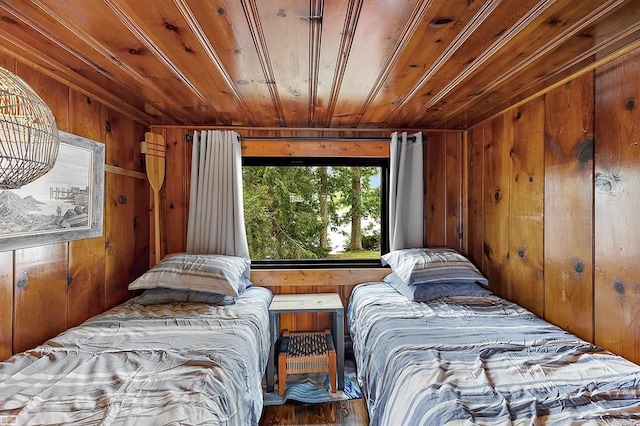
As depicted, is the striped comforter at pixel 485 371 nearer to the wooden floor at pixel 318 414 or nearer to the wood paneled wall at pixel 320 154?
the wooden floor at pixel 318 414

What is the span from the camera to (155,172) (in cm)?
259

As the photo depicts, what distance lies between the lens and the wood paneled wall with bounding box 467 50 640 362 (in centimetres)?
140

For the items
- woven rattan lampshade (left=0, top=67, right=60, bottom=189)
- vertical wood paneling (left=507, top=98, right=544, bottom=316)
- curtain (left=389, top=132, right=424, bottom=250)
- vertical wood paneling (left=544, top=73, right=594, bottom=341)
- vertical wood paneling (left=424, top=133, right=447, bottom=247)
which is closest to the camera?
woven rattan lampshade (left=0, top=67, right=60, bottom=189)

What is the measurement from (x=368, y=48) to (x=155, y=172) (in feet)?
6.72

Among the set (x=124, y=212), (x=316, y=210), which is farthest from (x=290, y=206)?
(x=124, y=212)

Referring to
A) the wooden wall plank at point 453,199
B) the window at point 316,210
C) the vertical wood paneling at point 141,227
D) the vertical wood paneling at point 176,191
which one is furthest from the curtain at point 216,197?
the wooden wall plank at point 453,199

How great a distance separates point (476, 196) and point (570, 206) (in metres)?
0.97

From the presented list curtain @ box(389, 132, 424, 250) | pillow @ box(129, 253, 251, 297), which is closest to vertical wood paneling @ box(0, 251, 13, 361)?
pillow @ box(129, 253, 251, 297)

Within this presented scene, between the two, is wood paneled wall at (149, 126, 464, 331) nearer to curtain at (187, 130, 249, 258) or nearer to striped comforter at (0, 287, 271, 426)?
curtain at (187, 130, 249, 258)

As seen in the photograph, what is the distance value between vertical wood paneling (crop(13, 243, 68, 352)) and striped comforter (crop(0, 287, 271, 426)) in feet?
0.42

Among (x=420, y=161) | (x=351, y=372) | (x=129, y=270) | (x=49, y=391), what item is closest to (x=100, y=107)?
(x=129, y=270)

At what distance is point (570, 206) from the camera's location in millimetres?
1713

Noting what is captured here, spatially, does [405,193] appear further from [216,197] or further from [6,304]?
[6,304]

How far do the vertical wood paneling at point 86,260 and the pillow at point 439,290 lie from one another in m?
2.12
